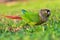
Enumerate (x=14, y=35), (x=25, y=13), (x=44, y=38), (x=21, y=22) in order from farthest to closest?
1. (x=21, y=22)
2. (x=25, y=13)
3. (x=14, y=35)
4. (x=44, y=38)

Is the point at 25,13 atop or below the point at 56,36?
atop

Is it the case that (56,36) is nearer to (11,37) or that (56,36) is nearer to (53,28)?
(53,28)

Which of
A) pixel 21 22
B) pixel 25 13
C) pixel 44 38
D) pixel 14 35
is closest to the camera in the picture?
pixel 44 38

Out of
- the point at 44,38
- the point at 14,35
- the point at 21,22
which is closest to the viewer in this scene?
the point at 44,38

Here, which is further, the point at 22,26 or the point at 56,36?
the point at 22,26

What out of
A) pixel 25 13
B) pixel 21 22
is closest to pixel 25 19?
pixel 25 13

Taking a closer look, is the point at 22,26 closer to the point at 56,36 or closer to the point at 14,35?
the point at 14,35

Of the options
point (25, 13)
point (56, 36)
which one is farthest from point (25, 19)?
point (56, 36)

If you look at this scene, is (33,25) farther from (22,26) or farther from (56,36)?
(56,36)

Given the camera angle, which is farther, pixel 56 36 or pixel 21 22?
pixel 21 22
